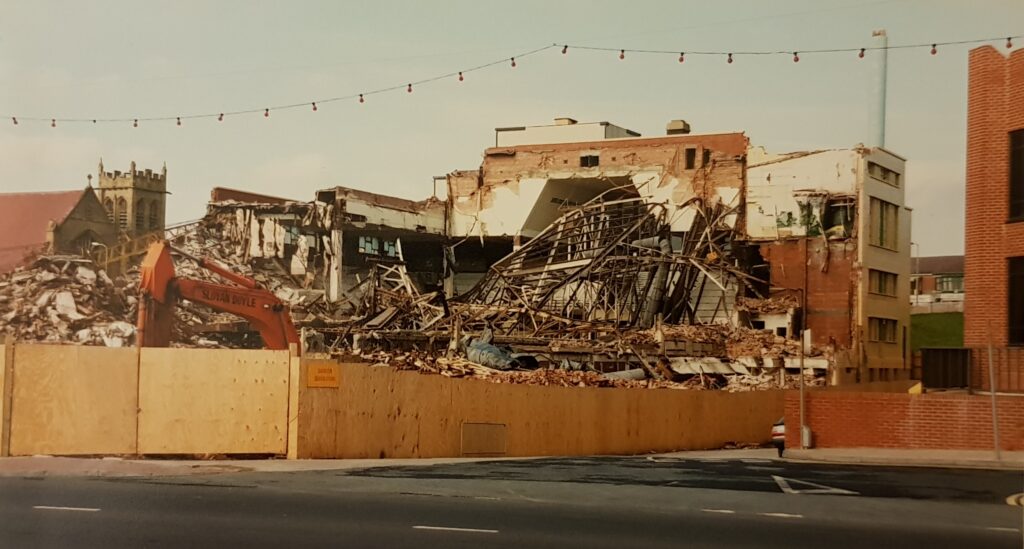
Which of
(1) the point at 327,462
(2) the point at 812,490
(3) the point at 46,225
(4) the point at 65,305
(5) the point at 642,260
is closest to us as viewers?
(2) the point at 812,490

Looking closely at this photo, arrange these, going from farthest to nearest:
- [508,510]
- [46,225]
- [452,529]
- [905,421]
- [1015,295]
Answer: [46,225] → [1015,295] → [905,421] → [508,510] → [452,529]

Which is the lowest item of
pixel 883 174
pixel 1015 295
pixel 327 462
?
pixel 327 462

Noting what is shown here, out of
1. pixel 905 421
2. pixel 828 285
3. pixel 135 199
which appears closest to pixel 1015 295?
pixel 905 421

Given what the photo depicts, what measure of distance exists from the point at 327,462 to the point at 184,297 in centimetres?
974

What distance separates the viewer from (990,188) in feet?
88.8

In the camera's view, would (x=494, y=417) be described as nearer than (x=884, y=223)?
Yes

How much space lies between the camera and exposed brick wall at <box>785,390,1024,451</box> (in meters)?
24.9

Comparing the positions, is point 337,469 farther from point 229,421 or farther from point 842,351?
point 842,351

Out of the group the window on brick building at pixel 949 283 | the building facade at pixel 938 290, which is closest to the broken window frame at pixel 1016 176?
the building facade at pixel 938 290

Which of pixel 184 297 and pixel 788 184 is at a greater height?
pixel 788 184

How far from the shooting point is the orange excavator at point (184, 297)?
28766mm

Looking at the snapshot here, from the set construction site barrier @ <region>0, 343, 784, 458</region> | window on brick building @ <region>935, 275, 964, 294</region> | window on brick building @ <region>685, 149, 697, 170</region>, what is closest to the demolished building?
window on brick building @ <region>685, 149, 697, 170</region>

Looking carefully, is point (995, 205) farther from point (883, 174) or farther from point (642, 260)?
point (883, 174)

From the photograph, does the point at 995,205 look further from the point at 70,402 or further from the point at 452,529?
the point at 70,402
